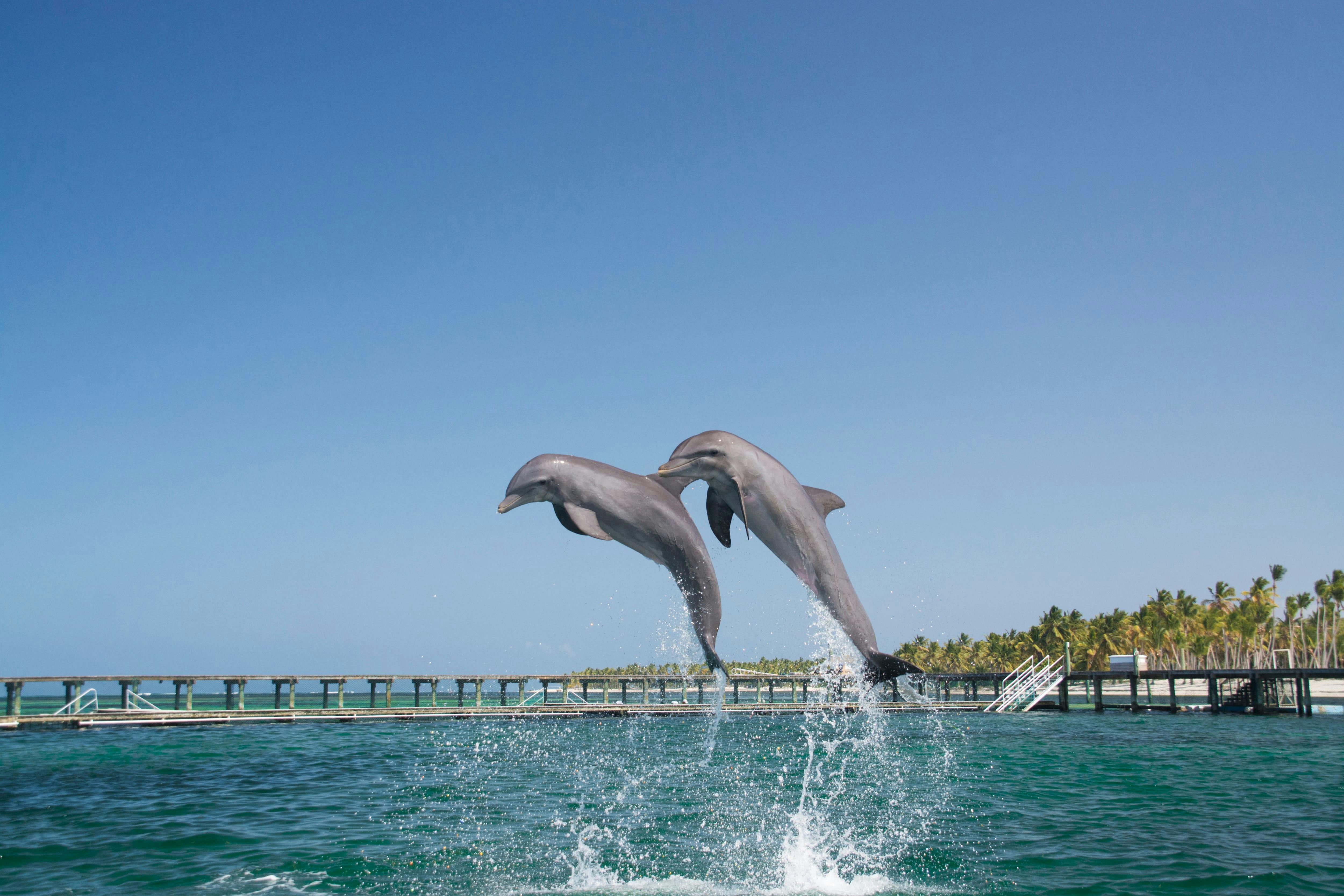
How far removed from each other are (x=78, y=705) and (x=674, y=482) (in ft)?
156

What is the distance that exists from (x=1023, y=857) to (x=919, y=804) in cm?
531

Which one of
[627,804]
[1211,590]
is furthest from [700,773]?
[1211,590]

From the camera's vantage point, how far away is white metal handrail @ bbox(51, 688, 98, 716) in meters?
42.1

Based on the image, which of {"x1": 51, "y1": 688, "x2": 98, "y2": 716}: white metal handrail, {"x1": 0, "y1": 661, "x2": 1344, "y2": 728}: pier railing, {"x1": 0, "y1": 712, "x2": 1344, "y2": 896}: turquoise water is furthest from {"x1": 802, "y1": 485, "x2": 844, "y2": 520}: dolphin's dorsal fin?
{"x1": 51, "y1": 688, "x2": 98, "y2": 716}: white metal handrail

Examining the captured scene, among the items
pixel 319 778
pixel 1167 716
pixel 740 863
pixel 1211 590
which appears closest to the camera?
pixel 740 863

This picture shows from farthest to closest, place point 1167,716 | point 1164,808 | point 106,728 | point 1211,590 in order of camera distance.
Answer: point 1211,590 < point 1167,716 < point 106,728 < point 1164,808

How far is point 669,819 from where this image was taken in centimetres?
1678

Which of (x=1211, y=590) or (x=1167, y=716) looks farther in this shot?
(x=1211, y=590)

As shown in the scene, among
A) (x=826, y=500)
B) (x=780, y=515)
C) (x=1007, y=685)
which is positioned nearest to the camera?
(x=780, y=515)

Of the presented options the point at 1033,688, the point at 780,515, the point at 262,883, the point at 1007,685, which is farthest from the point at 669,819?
the point at 1007,685

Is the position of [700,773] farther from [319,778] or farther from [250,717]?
[250,717]

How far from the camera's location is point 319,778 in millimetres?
23781

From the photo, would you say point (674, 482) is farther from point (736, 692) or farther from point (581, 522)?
point (736, 692)

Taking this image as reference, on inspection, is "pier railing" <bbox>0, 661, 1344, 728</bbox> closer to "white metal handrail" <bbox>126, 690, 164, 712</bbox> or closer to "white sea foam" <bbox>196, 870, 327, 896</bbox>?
"white metal handrail" <bbox>126, 690, 164, 712</bbox>
